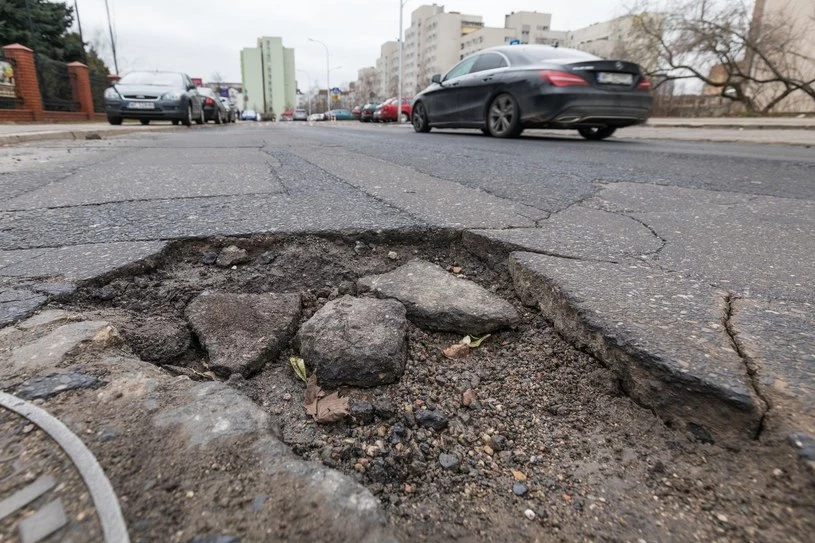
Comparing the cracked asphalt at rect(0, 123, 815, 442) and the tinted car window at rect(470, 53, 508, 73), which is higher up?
the tinted car window at rect(470, 53, 508, 73)

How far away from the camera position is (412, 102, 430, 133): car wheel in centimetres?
1029

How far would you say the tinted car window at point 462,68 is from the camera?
851 cm

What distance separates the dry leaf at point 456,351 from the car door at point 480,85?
23.0ft

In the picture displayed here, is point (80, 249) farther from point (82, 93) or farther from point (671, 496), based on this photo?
point (82, 93)

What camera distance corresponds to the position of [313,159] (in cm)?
490

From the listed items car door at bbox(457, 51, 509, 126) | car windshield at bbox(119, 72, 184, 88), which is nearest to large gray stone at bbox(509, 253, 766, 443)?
car door at bbox(457, 51, 509, 126)

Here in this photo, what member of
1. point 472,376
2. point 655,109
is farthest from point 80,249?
point 655,109

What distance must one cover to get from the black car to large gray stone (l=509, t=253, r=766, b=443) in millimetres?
5888

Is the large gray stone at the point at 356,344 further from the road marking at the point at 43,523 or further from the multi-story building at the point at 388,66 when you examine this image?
the multi-story building at the point at 388,66

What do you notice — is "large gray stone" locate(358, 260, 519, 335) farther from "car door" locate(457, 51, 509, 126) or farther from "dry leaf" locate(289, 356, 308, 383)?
"car door" locate(457, 51, 509, 126)

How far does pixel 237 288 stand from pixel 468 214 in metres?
1.20

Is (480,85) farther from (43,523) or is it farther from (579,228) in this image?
(43,523)

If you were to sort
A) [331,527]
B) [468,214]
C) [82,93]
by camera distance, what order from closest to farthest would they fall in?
1. [331,527]
2. [468,214]
3. [82,93]

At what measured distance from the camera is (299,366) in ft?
4.52
